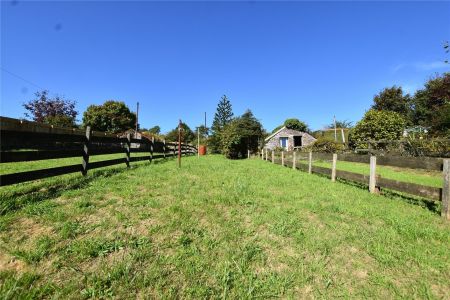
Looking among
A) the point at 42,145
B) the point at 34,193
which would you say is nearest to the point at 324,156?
the point at 42,145

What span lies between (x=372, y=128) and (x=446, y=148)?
540 inches

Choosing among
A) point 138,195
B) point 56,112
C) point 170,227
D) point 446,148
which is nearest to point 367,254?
point 170,227

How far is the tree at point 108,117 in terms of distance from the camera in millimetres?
50969

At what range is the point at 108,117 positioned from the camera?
5225 cm

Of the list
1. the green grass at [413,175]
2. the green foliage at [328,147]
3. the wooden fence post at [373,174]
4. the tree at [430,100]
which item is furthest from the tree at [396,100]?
the wooden fence post at [373,174]

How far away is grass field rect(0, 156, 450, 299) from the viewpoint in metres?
2.21

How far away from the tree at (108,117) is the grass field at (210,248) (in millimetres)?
51331

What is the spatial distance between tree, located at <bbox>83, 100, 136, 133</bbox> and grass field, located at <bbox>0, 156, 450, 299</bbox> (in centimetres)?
5133

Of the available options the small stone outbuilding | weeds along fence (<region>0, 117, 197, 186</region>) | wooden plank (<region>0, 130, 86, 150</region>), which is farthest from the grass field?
the small stone outbuilding

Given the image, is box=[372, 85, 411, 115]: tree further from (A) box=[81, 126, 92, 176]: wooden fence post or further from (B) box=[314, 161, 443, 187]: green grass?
(A) box=[81, 126, 92, 176]: wooden fence post

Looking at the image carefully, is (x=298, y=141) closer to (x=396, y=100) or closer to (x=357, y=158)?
(x=396, y=100)

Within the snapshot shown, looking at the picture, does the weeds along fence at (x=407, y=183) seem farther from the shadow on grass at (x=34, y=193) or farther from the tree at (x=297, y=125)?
the tree at (x=297, y=125)

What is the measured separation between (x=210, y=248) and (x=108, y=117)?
5483cm

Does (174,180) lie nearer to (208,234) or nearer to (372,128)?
(208,234)
